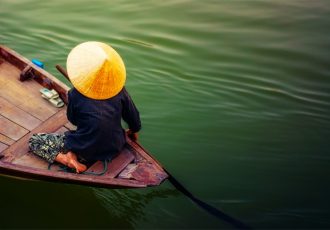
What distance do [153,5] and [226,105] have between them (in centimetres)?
333

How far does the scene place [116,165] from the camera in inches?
167

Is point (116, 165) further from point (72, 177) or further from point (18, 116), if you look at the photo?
point (18, 116)

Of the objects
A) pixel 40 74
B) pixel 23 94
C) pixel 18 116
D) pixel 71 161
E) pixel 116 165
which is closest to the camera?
pixel 71 161

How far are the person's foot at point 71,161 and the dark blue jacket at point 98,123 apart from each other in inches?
2.9

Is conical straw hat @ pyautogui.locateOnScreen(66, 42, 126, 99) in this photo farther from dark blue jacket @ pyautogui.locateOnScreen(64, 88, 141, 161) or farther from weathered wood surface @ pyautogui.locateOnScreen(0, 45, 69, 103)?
weathered wood surface @ pyautogui.locateOnScreen(0, 45, 69, 103)

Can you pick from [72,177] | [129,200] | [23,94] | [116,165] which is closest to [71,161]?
[72,177]

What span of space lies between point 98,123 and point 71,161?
0.65m

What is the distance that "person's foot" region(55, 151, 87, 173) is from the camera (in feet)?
13.4

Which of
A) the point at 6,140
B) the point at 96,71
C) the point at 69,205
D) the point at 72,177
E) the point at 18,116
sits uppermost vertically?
the point at 96,71

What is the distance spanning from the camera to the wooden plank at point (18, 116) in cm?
470

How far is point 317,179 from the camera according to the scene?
198 inches


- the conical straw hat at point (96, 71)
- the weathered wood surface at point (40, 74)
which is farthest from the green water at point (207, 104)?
the conical straw hat at point (96, 71)

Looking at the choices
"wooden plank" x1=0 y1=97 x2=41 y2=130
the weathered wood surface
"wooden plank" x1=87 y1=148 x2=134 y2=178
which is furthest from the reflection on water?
the weathered wood surface

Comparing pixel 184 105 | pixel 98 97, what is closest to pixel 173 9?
pixel 184 105
